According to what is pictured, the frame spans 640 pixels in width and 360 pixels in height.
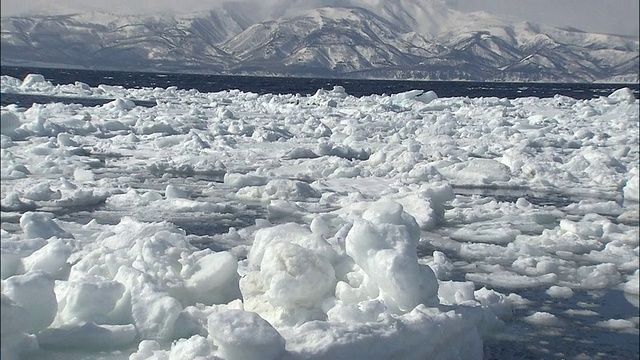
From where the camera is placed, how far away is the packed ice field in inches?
163

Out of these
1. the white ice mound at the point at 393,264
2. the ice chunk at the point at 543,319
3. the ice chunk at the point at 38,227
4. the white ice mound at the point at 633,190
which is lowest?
the ice chunk at the point at 38,227

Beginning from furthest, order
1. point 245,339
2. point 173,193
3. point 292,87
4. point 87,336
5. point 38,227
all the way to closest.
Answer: point 292,87
point 173,193
point 38,227
point 87,336
point 245,339

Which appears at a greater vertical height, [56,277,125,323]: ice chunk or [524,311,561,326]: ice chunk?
[524,311,561,326]: ice chunk

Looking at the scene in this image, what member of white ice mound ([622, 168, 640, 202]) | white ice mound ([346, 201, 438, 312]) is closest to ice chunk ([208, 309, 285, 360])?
white ice mound ([346, 201, 438, 312])

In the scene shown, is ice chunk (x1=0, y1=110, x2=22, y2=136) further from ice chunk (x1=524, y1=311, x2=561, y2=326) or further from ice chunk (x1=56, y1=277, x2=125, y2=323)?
ice chunk (x1=524, y1=311, x2=561, y2=326)

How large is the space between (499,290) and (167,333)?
2.90 metres

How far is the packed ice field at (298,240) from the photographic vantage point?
13.5 feet

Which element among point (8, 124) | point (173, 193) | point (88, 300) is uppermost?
point (88, 300)

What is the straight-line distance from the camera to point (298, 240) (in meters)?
5.25

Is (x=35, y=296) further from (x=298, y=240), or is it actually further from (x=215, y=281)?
(x=298, y=240)

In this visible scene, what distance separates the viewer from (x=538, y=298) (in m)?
5.88

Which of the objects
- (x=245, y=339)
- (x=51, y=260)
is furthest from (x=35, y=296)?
(x=245, y=339)

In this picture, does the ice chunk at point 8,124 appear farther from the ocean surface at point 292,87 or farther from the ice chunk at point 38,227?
the ocean surface at point 292,87

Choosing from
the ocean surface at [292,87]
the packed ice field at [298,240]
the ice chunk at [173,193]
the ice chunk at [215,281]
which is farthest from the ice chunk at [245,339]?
the ocean surface at [292,87]
